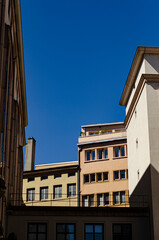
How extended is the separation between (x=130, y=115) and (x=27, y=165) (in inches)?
1460

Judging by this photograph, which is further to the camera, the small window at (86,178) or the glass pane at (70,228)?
the small window at (86,178)

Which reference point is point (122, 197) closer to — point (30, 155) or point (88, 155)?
point (88, 155)

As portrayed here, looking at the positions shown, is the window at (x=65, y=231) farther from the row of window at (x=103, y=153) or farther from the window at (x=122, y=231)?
the row of window at (x=103, y=153)

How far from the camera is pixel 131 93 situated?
5103 centimetres

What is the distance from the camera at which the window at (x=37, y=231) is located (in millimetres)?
39594

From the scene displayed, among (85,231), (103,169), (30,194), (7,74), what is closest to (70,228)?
(85,231)

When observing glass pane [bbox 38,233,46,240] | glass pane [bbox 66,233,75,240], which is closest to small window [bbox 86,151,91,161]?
glass pane [bbox 66,233,75,240]

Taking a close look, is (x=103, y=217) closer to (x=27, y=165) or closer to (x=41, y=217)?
(x=41, y=217)

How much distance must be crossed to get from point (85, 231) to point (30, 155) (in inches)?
1829

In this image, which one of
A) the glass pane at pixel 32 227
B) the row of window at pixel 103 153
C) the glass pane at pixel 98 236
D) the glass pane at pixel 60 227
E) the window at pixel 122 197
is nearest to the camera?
the glass pane at pixel 98 236

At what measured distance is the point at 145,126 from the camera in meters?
43.3

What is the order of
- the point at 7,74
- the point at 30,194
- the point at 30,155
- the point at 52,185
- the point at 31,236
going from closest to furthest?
the point at 7,74
the point at 31,236
the point at 52,185
the point at 30,194
the point at 30,155

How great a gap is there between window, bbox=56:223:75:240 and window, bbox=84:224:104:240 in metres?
1.17

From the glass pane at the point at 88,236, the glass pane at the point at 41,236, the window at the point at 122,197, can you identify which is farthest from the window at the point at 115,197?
the glass pane at the point at 41,236
